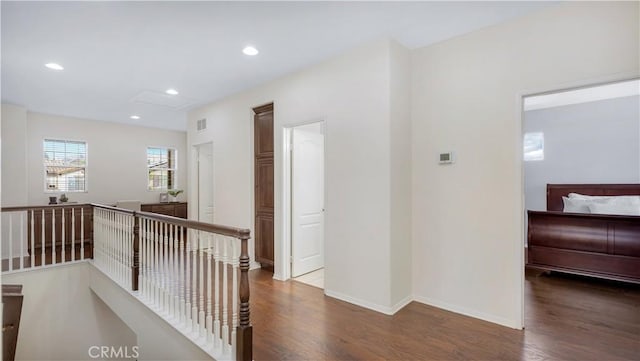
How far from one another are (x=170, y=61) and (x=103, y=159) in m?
4.63

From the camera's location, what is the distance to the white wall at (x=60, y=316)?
458 cm

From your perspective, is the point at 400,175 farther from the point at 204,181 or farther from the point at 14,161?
the point at 14,161

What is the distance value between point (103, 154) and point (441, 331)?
747 cm

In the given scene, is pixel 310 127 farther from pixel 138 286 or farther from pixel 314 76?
pixel 138 286

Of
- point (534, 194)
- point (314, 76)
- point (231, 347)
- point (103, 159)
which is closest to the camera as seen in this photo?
point (231, 347)

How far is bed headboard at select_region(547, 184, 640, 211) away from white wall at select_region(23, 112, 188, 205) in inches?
325

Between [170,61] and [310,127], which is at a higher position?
[170,61]

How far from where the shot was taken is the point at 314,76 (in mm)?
4090

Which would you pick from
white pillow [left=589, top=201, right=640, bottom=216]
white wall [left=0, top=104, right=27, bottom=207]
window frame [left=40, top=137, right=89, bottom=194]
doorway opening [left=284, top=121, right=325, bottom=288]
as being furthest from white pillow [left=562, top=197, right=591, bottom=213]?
white wall [left=0, top=104, right=27, bottom=207]

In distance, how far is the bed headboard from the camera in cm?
523

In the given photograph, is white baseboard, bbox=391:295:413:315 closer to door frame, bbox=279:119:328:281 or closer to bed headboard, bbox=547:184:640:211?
door frame, bbox=279:119:328:281

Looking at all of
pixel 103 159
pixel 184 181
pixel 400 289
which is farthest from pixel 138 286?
pixel 184 181

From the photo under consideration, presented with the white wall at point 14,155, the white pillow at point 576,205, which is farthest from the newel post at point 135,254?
the white pillow at point 576,205

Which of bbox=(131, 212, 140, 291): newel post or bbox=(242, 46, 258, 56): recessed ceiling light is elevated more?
bbox=(242, 46, 258, 56): recessed ceiling light
